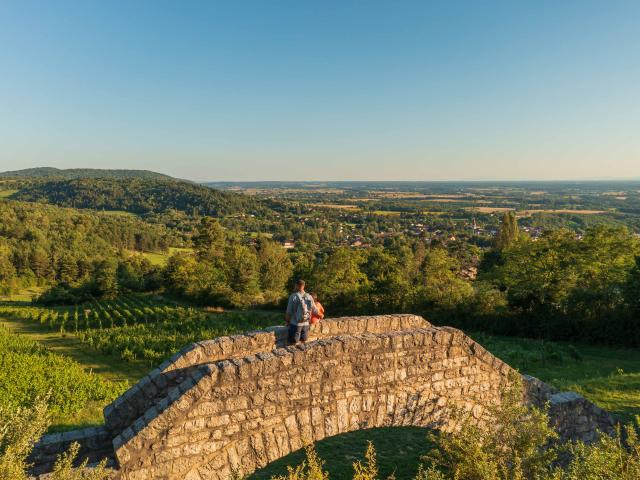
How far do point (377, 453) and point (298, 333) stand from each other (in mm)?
3549

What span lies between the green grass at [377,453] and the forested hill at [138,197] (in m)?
133

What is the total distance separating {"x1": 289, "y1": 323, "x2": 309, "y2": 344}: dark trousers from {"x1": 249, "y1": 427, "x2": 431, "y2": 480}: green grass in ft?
9.38

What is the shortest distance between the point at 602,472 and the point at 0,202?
129716mm

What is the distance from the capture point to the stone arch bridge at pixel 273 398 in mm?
5344

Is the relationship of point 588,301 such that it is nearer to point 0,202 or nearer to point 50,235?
point 50,235

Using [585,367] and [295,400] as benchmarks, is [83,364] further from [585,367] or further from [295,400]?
[585,367]

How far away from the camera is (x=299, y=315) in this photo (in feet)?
24.2

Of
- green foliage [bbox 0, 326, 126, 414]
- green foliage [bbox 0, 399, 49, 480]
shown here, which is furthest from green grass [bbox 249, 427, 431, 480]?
green foliage [bbox 0, 326, 126, 414]

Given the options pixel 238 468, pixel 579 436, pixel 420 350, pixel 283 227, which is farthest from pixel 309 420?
pixel 283 227

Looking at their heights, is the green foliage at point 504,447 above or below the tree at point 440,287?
above

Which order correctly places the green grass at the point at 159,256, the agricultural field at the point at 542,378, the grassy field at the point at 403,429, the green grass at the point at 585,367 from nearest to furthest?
1. the agricultural field at the point at 542,378
2. the grassy field at the point at 403,429
3. the green grass at the point at 585,367
4. the green grass at the point at 159,256

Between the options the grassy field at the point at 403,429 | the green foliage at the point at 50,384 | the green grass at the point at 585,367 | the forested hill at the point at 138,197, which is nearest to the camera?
the grassy field at the point at 403,429

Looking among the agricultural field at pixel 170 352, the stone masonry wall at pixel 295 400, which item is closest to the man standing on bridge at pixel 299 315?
the stone masonry wall at pixel 295 400

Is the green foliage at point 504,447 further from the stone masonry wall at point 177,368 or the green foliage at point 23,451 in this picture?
the green foliage at point 23,451
